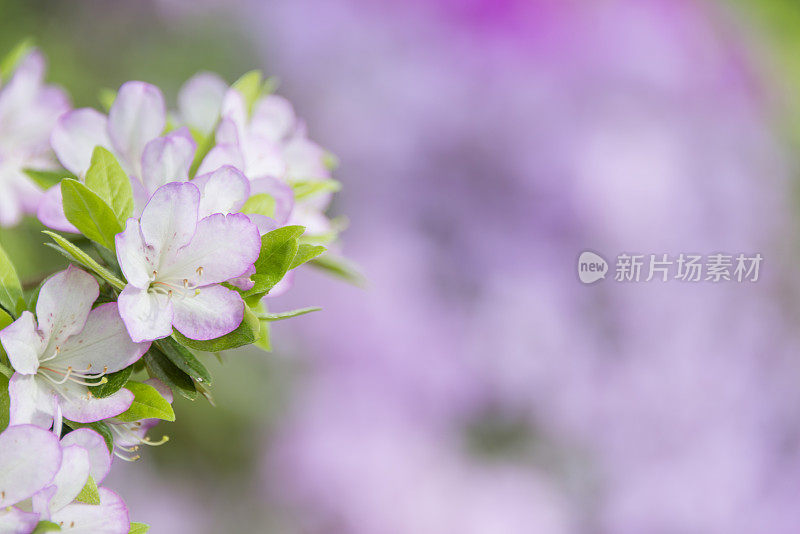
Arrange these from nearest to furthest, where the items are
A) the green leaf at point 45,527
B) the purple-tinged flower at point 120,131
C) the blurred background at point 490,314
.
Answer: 1. the green leaf at point 45,527
2. the purple-tinged flower at point 120,131
3. the blurred background at point 490,314

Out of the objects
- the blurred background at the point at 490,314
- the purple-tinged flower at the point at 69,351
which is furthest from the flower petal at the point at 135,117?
the blurred background at the point at 490,314

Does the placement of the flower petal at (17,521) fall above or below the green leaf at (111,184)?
below

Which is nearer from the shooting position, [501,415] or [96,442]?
[96,442]

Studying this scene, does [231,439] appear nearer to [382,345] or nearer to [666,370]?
[382,345]

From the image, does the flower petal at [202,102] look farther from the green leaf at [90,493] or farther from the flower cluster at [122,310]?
the green leaf at [90,493]

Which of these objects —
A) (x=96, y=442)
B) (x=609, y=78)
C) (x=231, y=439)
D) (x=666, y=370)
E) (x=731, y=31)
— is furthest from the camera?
(x=731, y=31)

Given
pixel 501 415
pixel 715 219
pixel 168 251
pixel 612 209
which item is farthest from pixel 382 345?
pixel 168 251

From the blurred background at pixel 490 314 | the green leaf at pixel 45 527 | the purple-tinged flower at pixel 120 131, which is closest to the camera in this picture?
the green leaf at pixel 45 527
